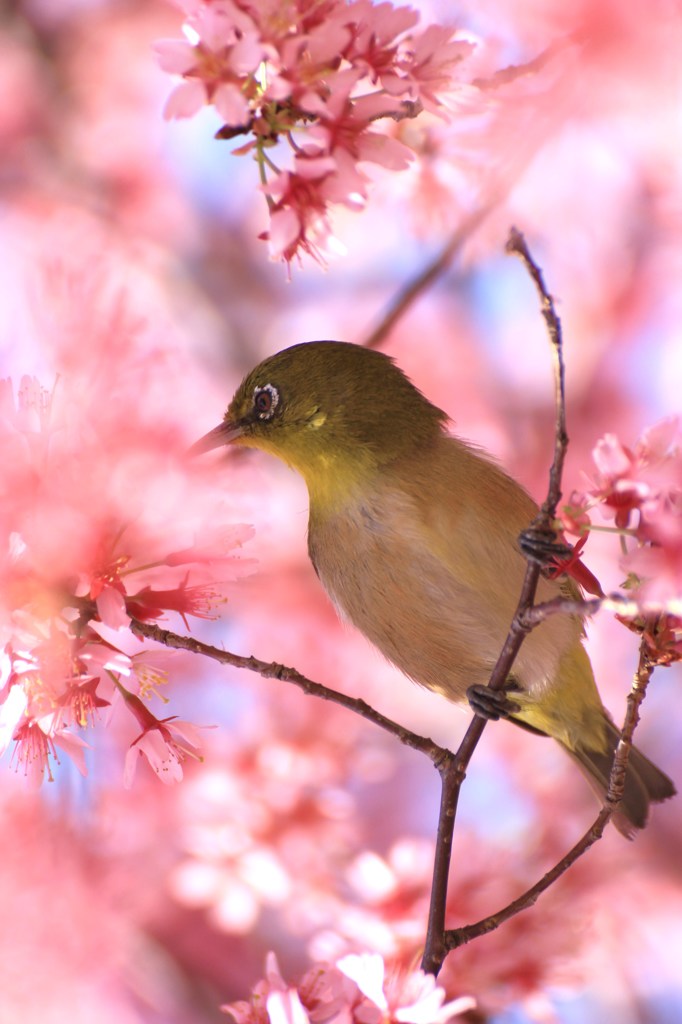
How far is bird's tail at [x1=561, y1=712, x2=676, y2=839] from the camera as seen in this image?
2672 millimetres

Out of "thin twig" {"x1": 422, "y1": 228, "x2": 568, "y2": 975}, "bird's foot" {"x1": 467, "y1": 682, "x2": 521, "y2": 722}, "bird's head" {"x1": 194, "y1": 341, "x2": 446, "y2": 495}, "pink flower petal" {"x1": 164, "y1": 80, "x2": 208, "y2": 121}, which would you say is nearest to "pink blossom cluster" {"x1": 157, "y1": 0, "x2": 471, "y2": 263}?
"pink flower petal" {"x1": 164, "y1": 80, "x2": 208, "y2": 121}

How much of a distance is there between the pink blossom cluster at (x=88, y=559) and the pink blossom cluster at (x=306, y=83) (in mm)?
449

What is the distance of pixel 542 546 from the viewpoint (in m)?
1.68

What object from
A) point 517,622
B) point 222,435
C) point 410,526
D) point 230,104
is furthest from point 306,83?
point 222,435

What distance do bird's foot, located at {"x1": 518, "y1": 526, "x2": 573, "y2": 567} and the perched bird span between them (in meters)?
0.65

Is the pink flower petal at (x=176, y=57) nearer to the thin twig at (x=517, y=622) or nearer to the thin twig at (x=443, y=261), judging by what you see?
the thin twig at (x=517, y=622)

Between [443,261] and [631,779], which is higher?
[443,261]

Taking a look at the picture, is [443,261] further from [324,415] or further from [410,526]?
[410,526]

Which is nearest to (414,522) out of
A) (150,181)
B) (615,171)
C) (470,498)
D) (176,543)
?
(470,498)

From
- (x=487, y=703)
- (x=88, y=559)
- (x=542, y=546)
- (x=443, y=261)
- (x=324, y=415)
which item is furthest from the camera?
(x=443, y=261)

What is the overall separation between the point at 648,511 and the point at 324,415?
1.22 meters

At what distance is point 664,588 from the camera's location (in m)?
1.35

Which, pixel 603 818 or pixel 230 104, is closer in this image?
pixel 230 104

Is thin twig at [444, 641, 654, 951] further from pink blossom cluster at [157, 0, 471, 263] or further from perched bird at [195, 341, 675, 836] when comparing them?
pink blossom cluster at [157, 0, 471, 263]
